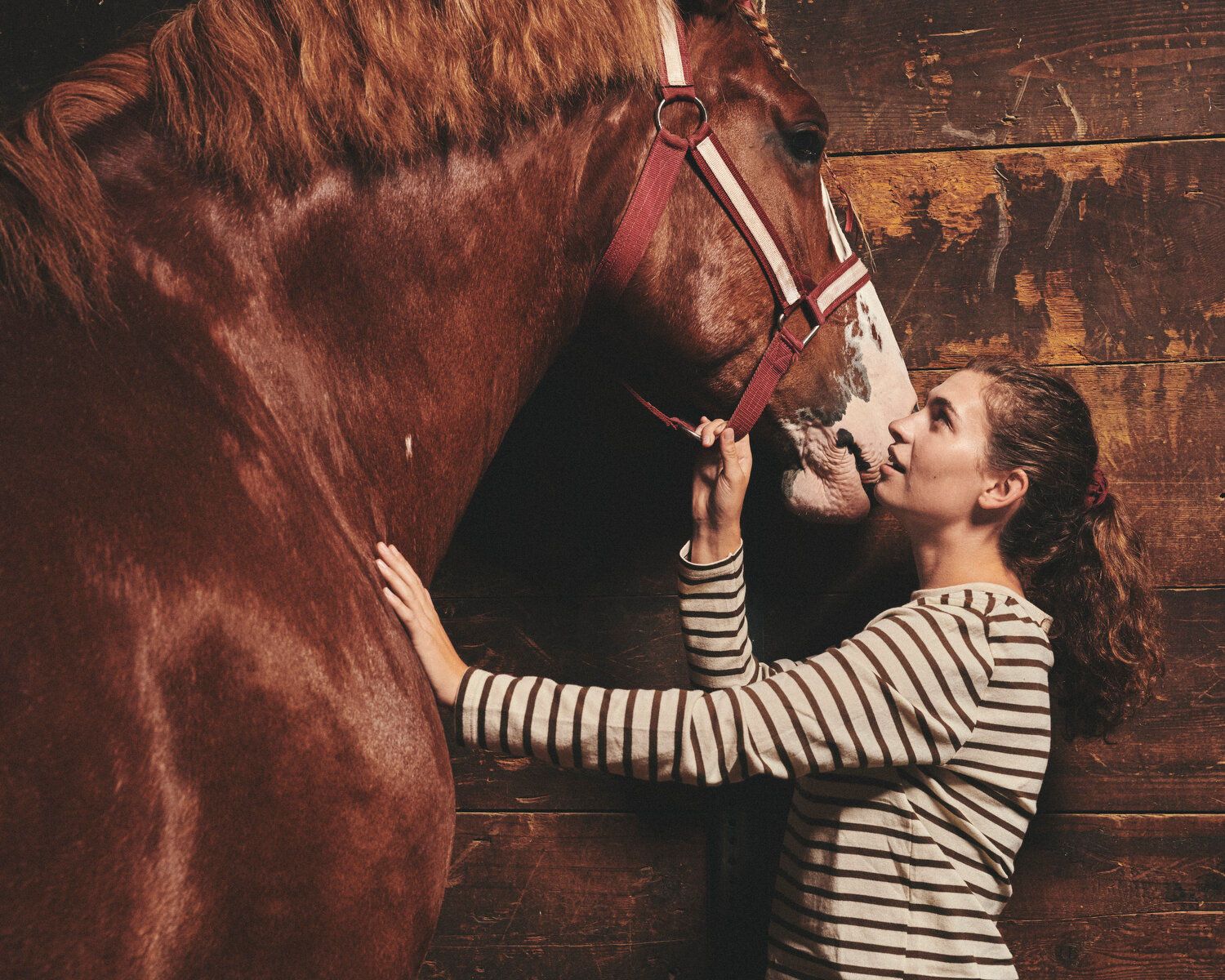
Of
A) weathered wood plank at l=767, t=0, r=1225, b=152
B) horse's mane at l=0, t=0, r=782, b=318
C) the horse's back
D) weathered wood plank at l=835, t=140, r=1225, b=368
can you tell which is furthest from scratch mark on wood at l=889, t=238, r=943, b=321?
the horse's back

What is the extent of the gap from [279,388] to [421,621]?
214 mm

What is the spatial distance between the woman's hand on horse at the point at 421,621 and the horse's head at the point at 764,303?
0.33m

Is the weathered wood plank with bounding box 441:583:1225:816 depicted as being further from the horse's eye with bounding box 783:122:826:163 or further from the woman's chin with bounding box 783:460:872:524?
the horse's eye with bounding box 783:122:826:163

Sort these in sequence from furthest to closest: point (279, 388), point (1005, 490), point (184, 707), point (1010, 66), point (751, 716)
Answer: point (1010, 66)
point (1005, 490)
point (751, 716)
point (279, 388)
point (184, 707)

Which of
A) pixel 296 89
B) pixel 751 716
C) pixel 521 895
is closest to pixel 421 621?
pixel 751 716

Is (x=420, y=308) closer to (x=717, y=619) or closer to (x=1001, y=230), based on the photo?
(x=717, y=619)

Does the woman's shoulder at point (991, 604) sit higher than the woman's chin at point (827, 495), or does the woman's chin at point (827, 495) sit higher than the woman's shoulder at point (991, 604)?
the woman's chin at point (827, 495)

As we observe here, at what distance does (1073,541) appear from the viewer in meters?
0.88

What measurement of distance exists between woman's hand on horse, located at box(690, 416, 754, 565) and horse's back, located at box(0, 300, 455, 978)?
1.40 feet

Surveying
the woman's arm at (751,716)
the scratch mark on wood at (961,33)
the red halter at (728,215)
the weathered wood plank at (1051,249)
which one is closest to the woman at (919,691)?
the woman's arm at (751,716)

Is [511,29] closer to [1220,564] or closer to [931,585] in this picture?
[931,585]

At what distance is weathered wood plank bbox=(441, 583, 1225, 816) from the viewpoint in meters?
1.07

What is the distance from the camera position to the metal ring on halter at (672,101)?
709 millimetres

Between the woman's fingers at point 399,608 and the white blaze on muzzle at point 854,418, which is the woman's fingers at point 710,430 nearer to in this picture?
the white blaze on muzzle at point 854,418
